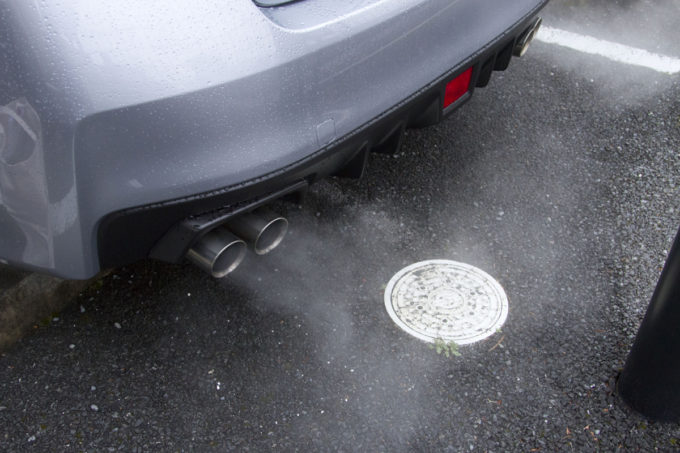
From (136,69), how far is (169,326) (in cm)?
116

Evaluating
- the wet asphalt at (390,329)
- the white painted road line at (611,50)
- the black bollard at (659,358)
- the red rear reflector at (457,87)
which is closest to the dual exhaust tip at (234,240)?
the wet asphalt at (390,329)

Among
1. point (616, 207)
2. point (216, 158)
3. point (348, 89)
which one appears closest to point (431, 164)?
point (616, 207)

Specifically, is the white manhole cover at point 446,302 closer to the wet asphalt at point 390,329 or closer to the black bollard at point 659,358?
the wet asphalt at point 390,329

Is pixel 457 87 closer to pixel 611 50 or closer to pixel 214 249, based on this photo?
pixel 214 249

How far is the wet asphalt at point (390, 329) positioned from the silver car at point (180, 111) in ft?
1.59

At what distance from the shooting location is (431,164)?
3049 millimetres

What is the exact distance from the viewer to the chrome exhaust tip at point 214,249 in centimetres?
179

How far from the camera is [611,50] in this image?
13.2ft

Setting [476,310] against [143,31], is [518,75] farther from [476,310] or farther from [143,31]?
[143,31]

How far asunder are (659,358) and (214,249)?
1289 millimetres

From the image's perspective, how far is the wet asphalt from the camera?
1.95m

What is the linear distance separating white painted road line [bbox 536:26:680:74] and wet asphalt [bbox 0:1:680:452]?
33.4 inches

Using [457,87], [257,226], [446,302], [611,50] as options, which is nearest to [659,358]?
[446,302]

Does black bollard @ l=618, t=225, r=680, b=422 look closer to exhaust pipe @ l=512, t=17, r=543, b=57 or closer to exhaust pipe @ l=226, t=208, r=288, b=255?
exhaust pipe @ l=226, t=208, r=288, b=255
